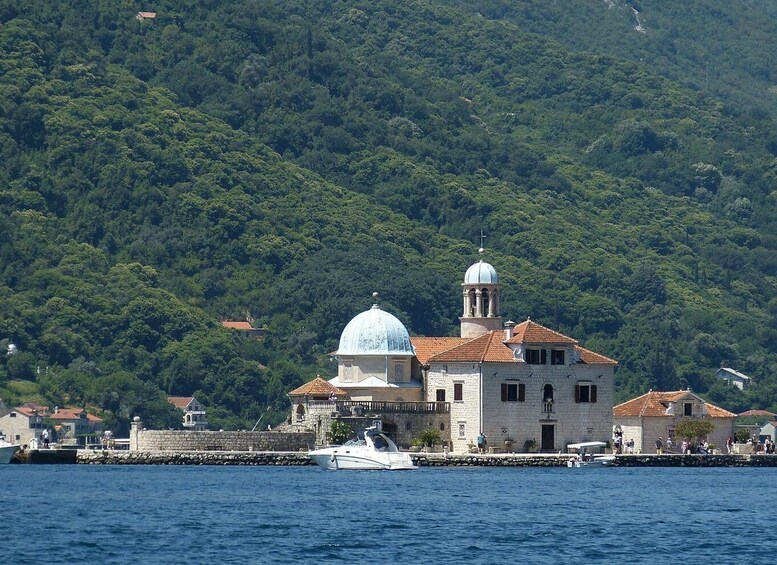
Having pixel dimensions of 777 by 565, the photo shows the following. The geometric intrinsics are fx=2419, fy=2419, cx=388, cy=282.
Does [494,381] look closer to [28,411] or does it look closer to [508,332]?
[508,332]

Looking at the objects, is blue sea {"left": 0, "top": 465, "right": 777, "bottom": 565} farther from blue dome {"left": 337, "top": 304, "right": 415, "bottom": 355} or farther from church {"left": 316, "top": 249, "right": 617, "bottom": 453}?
blue dome {"left": 337, "top": 304, "right": 415, "bottom": 355}

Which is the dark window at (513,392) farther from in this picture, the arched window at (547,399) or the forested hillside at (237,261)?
the forested hillside at (237,261)

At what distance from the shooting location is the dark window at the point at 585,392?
103 metres

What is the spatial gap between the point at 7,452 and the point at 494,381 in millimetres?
21490

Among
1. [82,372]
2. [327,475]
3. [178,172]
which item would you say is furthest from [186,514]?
[178,172]

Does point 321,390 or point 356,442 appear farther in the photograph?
point 321,390

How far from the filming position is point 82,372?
143000 millimetres

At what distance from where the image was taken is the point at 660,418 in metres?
107

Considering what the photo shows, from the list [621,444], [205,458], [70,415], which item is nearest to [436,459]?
[621,444]

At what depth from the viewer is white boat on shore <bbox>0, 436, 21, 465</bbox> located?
104 metres

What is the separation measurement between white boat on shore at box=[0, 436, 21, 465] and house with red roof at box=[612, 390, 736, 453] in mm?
26262

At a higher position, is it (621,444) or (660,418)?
(660,418)

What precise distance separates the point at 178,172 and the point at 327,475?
87758mm

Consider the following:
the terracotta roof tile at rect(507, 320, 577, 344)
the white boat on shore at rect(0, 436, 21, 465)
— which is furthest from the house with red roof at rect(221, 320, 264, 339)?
the terracotta roof tile at rect(507, 320, 577, 344)
